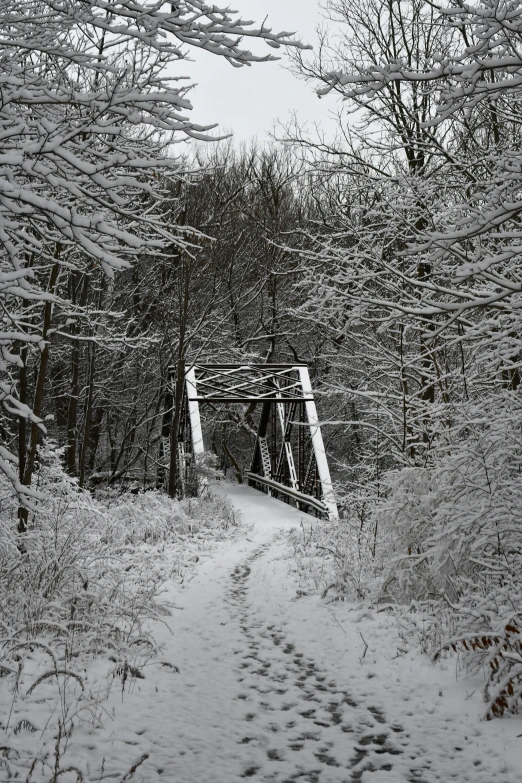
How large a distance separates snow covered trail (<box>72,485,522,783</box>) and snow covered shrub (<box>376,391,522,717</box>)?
0.29m

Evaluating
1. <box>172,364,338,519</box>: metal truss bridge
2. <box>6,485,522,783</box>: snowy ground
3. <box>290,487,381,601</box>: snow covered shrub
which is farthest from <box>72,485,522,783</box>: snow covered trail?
<box>172,364,338,519</box>: metal truss bridge

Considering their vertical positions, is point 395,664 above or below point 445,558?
below

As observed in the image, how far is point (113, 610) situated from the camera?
4352mm

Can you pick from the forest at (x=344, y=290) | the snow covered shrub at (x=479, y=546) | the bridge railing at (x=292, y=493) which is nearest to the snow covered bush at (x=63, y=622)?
the forest at (x=344, y=290)

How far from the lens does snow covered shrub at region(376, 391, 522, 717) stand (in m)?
3.36

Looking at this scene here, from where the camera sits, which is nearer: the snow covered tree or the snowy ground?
the snow covered tree

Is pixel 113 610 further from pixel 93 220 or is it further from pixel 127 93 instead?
pixel 127 93

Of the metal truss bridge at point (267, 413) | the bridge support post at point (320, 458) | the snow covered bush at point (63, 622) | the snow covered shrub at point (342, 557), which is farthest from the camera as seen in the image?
the metal truss bridge at point (267, 413)

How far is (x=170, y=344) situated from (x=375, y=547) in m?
10.6

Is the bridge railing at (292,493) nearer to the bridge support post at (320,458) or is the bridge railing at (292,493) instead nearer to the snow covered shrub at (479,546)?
the bridge support post at (320,458)

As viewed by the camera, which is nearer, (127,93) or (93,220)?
(93,220)

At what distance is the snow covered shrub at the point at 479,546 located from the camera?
11.0 feet

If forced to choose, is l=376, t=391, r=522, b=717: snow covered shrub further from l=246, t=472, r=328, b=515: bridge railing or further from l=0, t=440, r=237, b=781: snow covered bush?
l=246, t=472, r=328, b=515: bridge railing

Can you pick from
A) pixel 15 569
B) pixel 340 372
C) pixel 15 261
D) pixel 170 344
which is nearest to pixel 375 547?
pixel 15 569
